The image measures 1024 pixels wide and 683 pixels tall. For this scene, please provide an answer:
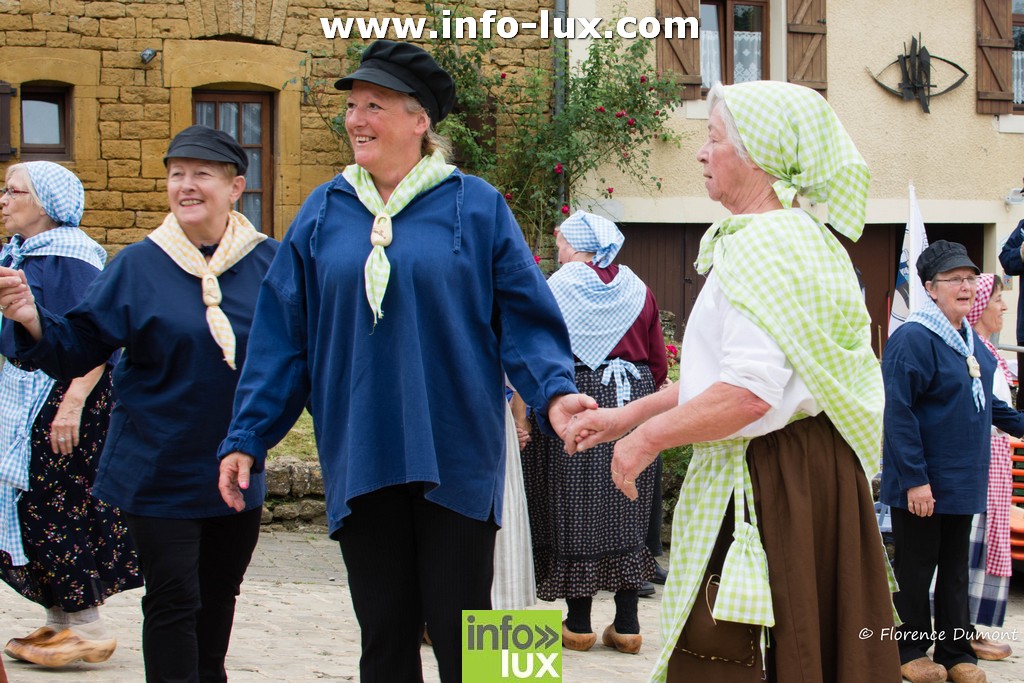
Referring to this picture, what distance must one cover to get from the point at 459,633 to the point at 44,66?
1081 centimetres

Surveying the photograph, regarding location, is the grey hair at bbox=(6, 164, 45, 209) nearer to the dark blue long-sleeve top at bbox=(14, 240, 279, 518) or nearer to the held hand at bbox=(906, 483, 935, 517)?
the dark blue long-sleeve top at bbox=(14, 240, 279, 518)

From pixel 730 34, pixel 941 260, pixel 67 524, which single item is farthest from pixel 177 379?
pixel 730 34

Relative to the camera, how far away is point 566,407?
10.4 feet

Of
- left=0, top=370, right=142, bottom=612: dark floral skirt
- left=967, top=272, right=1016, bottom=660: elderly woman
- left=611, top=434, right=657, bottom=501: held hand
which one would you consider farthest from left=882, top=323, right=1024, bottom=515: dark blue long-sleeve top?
left=0, top=370, right=142, bottom=612: dark floral skirt

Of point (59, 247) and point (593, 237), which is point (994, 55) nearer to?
point (593, 237)

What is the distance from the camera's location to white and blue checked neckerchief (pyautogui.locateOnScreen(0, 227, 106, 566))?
15.7 ft

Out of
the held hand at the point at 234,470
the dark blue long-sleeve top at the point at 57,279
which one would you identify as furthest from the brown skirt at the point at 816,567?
the dark blue long-sleeve top at the point at 57,279

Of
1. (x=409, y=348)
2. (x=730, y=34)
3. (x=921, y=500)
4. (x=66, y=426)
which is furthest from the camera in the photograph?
(x=730, y=34)

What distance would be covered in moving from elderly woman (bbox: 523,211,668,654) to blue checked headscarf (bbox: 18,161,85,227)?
85.6 inches

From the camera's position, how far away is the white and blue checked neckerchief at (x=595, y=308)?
6016mm

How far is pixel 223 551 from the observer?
12.9ft

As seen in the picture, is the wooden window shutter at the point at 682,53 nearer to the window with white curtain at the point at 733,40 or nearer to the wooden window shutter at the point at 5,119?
the window with white curtain at the point at 733,40

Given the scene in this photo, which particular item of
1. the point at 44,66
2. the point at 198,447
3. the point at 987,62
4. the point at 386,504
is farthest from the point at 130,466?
the point at 987,62

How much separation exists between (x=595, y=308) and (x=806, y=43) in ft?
32.5
